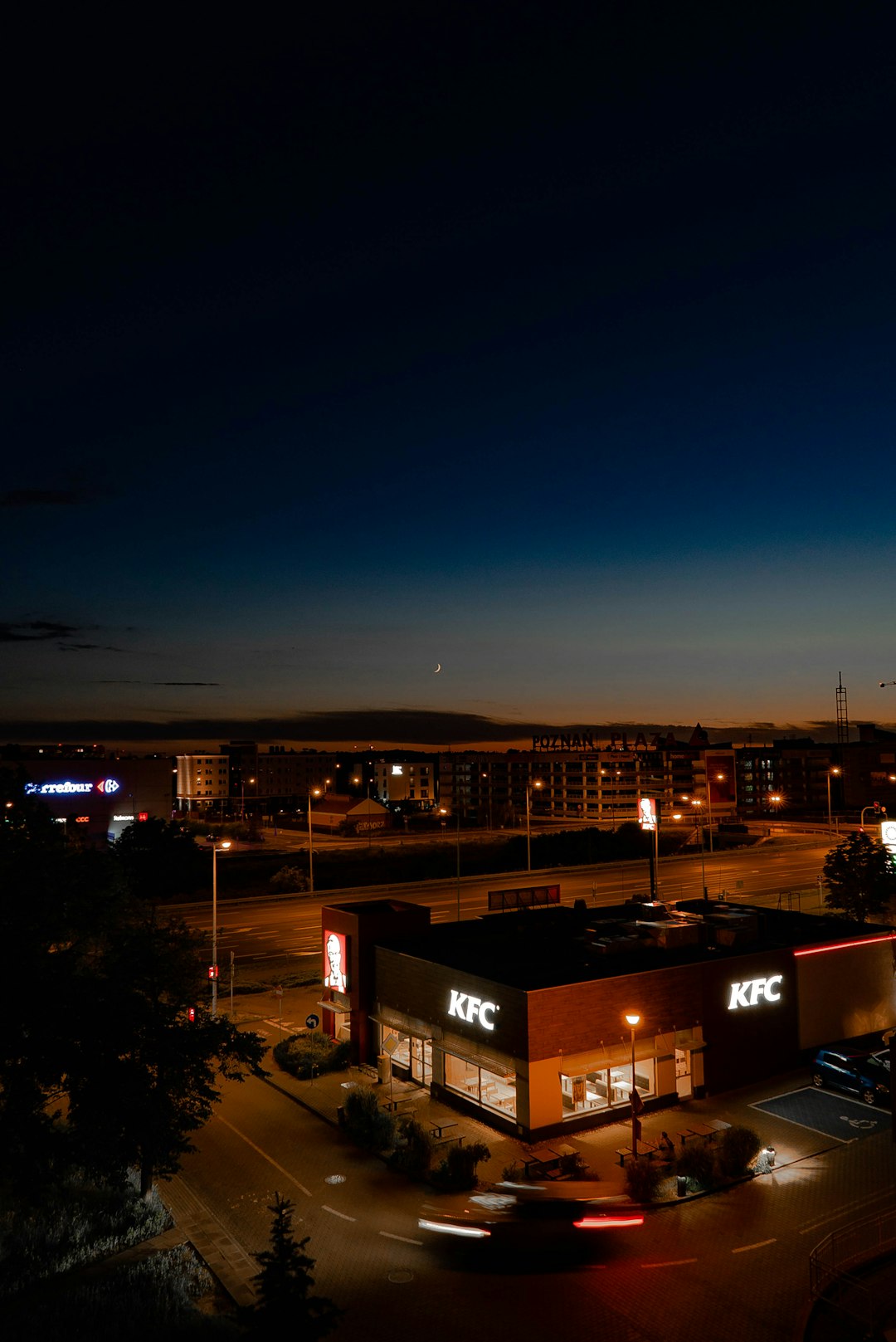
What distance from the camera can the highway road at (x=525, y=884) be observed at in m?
46.4

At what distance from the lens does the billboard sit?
1104 inches

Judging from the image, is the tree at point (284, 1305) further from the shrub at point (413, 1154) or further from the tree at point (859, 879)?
the tree at point (859, 879)

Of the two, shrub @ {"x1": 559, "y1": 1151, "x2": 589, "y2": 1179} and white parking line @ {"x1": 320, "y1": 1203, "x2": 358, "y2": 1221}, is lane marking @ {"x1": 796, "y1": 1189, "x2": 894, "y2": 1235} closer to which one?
shrub @ {"x1": 559, "y1": 1151, "x2": 589, "y2": 1179}

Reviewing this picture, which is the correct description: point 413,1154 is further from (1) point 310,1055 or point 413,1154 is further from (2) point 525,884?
(2) point 525,884

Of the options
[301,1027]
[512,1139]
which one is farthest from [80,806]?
[512,1139]

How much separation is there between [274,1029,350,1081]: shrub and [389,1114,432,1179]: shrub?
18.2 ft

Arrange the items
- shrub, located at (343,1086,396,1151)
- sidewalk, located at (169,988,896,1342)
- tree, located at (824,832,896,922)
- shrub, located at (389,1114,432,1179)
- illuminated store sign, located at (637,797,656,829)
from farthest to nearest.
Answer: illuminated store sign, located at (637,797,656,829)
tree, located at (824,832,896,922)
shrub, located at (343,1086,396,1151)
shrub, located at (389,1114,432,1179)
sidewalk, located at (169,988,896,1342)

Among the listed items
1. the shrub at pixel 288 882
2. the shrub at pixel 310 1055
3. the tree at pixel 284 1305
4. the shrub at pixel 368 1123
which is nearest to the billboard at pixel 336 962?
the shrub at pixel 310 1055

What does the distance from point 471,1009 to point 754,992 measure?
27.0 feet

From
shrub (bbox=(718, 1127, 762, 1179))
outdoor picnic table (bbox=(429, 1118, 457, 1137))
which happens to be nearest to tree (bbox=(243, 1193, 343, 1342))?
shrub (bbox=(718, 1127, 762, 1179))

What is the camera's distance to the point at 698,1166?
19250 millimetres

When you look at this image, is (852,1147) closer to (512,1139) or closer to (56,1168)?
(512,1139)

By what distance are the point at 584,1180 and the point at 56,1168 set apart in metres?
10.7

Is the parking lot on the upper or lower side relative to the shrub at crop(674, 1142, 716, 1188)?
lower
